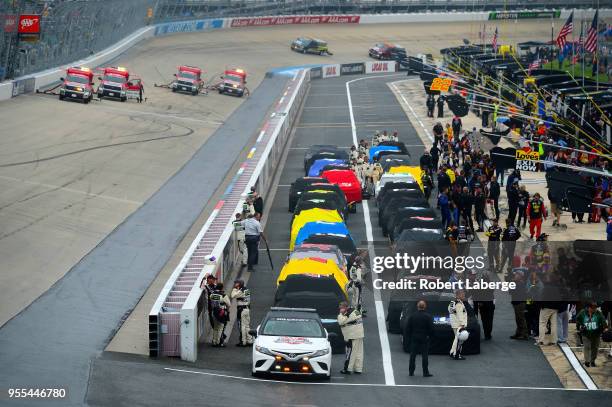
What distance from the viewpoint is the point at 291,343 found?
19875mm

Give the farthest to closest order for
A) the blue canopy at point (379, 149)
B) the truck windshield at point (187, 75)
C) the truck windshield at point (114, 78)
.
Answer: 1. the truck windshield at point (187, 75)
2. the truck windshield at point (114, 78)
3. the blue canopy at point (379, 149)

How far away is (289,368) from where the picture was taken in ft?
64.4

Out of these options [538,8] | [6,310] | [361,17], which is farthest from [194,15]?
[6,310]

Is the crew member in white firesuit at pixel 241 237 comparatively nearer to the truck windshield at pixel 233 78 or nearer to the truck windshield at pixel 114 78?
the truck windshield at pixel 114 78

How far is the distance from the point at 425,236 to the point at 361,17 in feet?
286

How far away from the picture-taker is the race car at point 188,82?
6644 cm

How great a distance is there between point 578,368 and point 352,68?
7491cm

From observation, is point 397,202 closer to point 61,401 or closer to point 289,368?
point 289,368

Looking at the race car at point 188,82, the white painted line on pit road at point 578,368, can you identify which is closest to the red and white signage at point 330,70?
the race car at point 188,82

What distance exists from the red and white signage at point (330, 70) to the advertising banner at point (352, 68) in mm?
754

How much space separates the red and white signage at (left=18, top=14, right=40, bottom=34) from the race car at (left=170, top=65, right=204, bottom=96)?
9807 millimetres

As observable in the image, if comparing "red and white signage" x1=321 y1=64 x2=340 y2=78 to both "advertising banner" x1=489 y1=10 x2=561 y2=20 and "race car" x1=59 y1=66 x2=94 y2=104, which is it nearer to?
"advertising banner" x1=489 y1=10 x2=561 y2=20

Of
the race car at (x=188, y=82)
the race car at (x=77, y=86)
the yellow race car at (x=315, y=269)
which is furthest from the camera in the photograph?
the race car at (x=188, y=82)

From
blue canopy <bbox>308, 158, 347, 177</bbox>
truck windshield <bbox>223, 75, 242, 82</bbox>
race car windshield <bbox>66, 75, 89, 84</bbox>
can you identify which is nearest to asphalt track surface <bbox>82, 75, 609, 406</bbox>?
blue canopy <bbox>308, 158, 347, 177</bbox>
